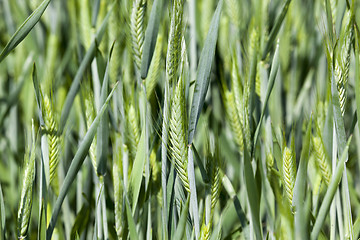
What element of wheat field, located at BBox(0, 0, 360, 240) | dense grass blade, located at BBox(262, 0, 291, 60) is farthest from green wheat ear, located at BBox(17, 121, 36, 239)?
dense grass blade, located at BBox(262, 0, 291, 60)

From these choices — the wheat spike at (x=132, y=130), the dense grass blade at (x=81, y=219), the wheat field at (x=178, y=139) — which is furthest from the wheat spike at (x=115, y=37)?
the dense grass blade at (x=81, y=219)

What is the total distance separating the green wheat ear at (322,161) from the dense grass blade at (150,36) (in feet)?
0.90

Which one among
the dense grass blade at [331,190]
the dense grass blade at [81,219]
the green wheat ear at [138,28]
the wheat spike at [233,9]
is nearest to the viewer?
the dense grass blade at [331,190]

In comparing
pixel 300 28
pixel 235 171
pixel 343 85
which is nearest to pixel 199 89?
pixel 343 85

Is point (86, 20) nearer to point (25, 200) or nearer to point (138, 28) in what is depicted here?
point (138, 28)

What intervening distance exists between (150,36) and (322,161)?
31 cm

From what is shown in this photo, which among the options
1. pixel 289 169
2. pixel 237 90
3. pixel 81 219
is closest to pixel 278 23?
pixel 237 90

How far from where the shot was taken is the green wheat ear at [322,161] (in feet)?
2.05

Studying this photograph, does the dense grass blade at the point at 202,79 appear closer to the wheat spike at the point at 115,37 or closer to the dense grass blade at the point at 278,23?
the dense grass blade at the point at 278,23

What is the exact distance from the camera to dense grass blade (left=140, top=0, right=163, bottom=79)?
1.94 ft

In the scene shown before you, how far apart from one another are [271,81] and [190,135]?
0.16m

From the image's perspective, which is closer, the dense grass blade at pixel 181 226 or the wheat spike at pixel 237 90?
the dense grass blade at pixel 181 226

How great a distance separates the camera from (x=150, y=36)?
0.60m

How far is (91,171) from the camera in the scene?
0.90 meters
